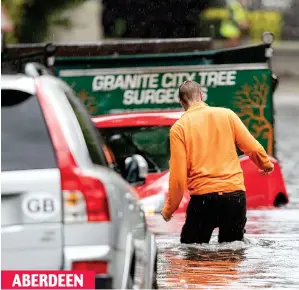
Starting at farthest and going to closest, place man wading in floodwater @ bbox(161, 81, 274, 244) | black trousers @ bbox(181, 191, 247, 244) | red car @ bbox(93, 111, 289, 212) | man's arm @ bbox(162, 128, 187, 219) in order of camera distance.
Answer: red car @ bbox(93, 111, 289, 212) → black trousers @ bbox(181, 191, 247, 244) → man wading in floodwater @ bbox(161, 81, 274, 244) → man's arm @ bbox(162, 128, 187, 219)

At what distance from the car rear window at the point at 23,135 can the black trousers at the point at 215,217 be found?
151 inches

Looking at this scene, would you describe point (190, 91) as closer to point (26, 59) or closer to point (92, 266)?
point (92, 266)

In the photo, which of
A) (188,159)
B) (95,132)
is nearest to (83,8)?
(188,159)

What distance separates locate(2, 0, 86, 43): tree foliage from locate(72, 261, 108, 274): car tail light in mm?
29252

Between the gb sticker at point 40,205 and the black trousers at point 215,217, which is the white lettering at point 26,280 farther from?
the black trousers at point 215,217

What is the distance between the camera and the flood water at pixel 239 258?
9.05m

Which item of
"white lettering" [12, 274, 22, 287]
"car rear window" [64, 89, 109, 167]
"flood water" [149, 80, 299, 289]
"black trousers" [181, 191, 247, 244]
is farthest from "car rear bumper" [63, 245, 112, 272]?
"black trousers" [181, 191, 247, 244]

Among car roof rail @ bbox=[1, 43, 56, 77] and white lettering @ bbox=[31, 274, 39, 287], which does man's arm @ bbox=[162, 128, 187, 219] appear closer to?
white lettering @ bbox=[31, 274, 39, 287]

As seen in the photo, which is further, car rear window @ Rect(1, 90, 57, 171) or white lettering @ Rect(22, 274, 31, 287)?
car rear window @ Rect(1, 90, 57, 171)

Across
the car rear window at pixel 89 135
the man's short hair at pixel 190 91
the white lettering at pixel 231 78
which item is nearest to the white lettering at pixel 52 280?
the car rear window at pixel 89 135

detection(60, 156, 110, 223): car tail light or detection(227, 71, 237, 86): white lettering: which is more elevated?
detection(227, 71, 237, 86): white lettering

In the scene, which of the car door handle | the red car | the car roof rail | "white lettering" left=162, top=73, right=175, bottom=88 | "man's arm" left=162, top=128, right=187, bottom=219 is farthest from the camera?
"white lettering" left=162, top=73, right=175, bottom=88

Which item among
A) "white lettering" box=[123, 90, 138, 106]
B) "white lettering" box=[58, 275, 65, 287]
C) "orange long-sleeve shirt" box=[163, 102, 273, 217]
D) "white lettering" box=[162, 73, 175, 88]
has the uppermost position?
"white lettering" box=[162, 73, 175, 88]

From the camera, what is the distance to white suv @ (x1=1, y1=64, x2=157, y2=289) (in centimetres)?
605
